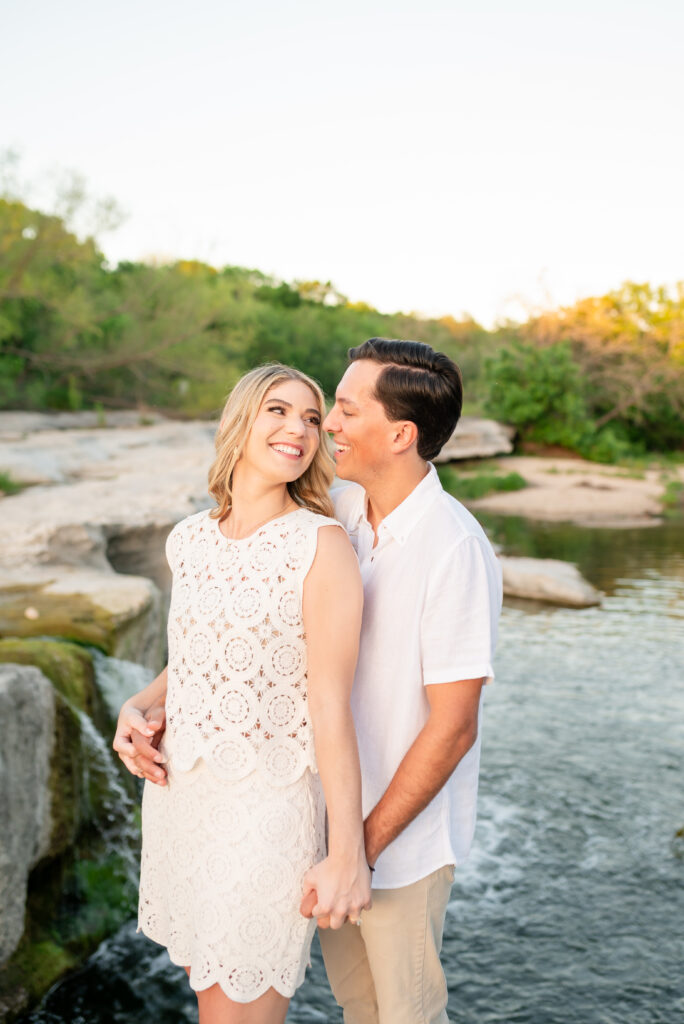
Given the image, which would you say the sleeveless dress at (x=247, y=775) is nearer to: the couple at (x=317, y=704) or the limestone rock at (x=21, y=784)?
the couple at (x=317, y=704)

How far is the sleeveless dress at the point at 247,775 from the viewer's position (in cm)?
179

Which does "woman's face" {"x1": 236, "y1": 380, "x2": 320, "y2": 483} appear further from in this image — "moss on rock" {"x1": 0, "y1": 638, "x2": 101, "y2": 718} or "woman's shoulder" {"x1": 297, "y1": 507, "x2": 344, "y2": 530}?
"moss on rock" {"x1": 0, "y1": 638, "x2": 101, "y2": 718}

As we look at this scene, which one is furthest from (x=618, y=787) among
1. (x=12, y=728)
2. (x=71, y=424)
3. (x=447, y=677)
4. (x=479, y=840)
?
(x=71, y=424)

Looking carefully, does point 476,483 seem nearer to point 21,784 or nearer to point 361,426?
point 21,784

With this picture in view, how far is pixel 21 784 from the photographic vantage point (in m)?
3.42

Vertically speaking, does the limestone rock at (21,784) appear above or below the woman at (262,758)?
below

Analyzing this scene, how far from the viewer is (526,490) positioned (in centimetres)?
1972

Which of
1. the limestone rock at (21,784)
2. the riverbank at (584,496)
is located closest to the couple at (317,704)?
the limestone rock at (21,784)

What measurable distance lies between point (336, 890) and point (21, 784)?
2.12 metres

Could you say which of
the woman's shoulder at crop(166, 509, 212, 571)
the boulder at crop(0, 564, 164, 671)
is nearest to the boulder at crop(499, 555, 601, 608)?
the boulder at crop(0, 564, 164, 671)

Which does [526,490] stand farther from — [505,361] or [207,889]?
[207,889]

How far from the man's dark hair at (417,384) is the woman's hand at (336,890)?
91 centimetres

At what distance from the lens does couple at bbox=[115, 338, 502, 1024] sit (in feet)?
5.82

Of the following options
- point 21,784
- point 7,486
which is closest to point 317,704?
point 21,784
